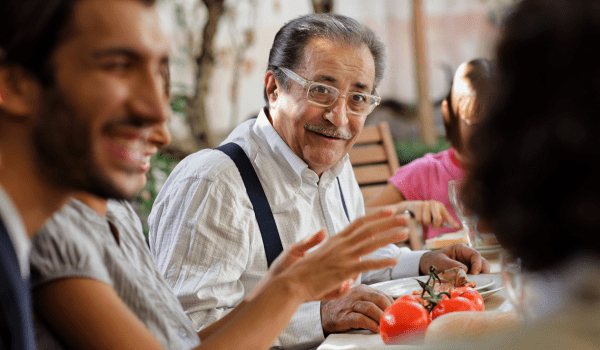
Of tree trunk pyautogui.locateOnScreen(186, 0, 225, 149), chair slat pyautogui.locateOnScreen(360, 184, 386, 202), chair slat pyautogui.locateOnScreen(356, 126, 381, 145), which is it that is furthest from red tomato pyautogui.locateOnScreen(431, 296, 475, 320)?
tree trunk pyautogui.locateOnScreen(186, 0, 225, 149)

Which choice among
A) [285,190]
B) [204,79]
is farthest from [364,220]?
[204,79]

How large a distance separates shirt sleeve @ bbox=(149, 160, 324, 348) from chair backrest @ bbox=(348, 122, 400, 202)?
1.86 m

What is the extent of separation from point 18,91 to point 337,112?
1369mm

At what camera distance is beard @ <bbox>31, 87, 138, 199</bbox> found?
A: 30.8 inches

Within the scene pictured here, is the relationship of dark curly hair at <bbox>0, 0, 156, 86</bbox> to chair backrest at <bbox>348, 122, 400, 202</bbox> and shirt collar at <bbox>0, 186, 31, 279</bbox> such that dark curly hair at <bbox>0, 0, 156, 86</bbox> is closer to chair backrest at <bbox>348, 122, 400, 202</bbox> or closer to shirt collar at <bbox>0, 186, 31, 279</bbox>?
shirt collar at <bbox>0, 186, 31, 279</bbox>

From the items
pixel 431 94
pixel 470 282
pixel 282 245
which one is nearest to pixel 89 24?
pixel 282 245

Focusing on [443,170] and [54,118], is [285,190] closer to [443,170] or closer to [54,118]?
[54,118]

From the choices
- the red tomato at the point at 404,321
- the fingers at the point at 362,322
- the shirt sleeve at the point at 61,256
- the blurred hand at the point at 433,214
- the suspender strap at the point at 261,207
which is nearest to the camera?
the shirt sleeve at the point at 61,256

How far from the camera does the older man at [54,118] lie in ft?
2.47

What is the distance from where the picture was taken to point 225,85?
6.06 meters

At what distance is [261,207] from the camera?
1.88 metres

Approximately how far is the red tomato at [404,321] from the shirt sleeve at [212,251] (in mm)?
347

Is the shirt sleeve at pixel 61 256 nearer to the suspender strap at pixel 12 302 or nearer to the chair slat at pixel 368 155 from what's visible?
the suspender strap at pixel 12 302

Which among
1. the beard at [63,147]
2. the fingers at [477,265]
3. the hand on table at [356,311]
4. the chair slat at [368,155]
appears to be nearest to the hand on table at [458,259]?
the fingers at [477,265]
